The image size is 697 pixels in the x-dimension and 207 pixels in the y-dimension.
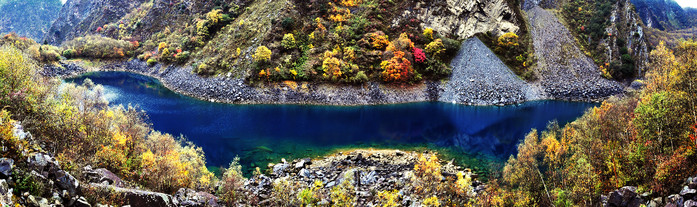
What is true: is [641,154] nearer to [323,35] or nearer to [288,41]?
[323,35]

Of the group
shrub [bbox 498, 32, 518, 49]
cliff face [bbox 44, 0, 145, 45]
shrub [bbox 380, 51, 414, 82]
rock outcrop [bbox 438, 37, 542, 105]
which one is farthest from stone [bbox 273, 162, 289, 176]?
cliff face [bbox 44, 0, 145, 45]

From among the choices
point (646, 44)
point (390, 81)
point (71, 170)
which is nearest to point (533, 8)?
point (646, 44)

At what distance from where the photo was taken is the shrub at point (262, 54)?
214 ft

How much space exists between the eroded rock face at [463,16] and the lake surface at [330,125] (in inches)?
955

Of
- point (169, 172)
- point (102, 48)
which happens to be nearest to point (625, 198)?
point (169, 172)

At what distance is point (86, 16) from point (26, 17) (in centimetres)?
8380

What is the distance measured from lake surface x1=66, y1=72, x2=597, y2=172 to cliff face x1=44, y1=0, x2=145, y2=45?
228ft

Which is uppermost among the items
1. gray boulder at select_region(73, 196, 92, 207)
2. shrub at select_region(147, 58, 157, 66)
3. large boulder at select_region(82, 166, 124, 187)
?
shrub at select_region(147, 58, 157, 66)

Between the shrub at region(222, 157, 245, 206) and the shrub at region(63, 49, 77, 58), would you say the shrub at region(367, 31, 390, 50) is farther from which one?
the shrub at region(63, 49, 77, 58)

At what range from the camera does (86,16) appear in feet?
423

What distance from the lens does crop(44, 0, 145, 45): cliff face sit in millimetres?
119500

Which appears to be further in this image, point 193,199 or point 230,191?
point 230,191

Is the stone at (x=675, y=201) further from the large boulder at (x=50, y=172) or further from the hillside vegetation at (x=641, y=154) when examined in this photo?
the large boulder at (x=50, y=172)

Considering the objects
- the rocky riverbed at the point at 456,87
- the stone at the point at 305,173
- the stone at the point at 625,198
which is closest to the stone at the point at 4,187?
the stone at the point at 305,173
